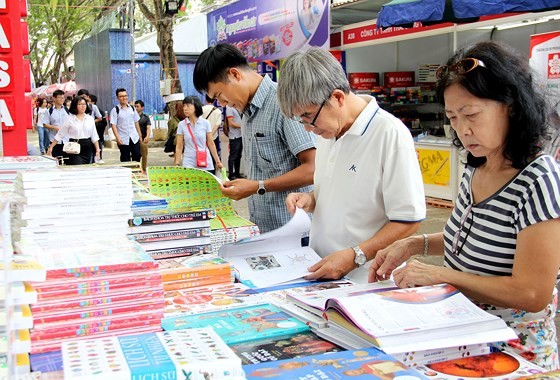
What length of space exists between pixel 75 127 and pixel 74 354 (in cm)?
861

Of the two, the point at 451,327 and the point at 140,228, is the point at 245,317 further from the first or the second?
the point at 140,228

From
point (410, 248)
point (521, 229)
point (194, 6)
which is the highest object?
point (194, 6)

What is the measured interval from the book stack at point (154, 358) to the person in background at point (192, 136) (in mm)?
7017

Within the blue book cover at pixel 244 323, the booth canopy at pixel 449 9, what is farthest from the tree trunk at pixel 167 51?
the blue book cover at pixel 244 323

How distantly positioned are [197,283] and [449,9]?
483 cm

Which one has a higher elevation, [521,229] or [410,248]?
[521,229]

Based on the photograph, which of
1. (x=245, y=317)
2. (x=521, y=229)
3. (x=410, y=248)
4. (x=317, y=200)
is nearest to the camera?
(x=521, y=229)

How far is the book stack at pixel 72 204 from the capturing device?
1680mm

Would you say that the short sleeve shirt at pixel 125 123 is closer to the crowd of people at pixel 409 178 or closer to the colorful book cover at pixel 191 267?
the crowd of people at pixel 409 178

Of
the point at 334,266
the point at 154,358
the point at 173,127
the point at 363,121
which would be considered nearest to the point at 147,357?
the point at 154,358

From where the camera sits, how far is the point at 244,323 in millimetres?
1631

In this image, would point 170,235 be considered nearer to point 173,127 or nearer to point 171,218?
point 171,218

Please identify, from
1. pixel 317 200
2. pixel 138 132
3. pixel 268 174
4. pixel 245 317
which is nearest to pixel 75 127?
pixel 138 132

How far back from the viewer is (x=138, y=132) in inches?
451
